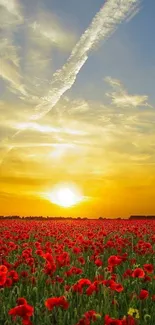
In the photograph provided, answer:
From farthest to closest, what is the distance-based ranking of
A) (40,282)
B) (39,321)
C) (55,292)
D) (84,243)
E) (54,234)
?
(54,234)
(84,243)
(40,282)
(55,292)
(39,321)

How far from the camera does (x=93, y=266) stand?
10297 mm

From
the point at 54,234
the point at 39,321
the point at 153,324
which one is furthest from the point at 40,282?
the point at 54,234

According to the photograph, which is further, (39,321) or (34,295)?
(34,295)

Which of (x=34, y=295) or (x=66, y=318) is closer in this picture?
(x=66, y=318)

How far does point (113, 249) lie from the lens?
1267cm

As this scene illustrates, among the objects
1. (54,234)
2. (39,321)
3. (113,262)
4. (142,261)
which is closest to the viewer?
(39,321)

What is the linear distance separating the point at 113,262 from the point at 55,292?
1.29 metres

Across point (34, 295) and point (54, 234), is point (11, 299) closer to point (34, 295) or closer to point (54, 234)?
point (34, 295)

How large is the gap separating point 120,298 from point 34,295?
1560mm

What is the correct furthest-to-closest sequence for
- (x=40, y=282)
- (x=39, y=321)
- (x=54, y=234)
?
(x=54, y=234), (x=40, y=282), (x=39, y=321)

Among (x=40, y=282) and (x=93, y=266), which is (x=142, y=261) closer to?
(x=93, y=266)

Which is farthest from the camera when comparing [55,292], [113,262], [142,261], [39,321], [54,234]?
[54,234]

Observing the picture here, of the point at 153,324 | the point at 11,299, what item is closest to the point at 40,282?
the point at 11,299

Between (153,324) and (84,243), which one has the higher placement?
(84,243)
